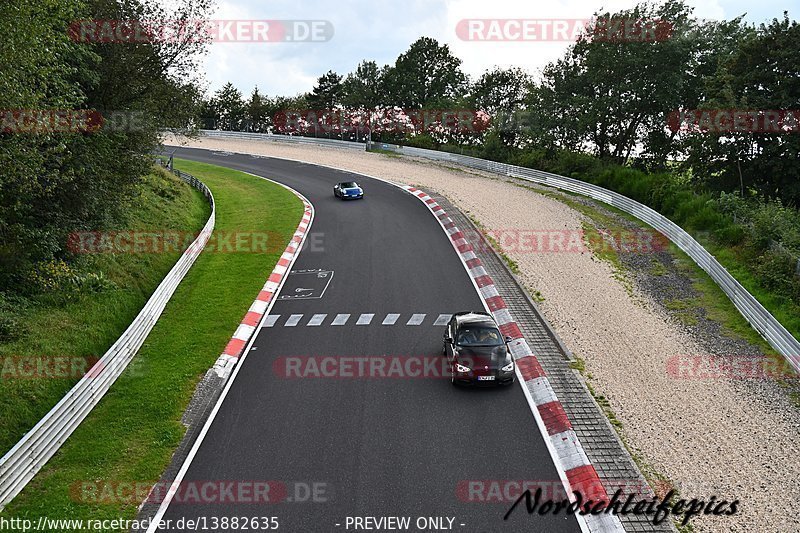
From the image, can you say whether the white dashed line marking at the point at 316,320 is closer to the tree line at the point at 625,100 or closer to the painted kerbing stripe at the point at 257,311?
the painted kerbing stripe at the point at 257,311

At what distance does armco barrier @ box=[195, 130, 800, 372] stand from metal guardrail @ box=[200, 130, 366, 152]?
17cm

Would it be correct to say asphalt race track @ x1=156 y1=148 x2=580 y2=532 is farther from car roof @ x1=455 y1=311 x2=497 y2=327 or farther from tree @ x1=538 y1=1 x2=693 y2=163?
tree @ x1=538 y1=1 x2=693 y2=163

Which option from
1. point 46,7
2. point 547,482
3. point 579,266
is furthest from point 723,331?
point 46,7

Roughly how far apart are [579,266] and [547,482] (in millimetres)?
14035

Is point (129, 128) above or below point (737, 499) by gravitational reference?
above

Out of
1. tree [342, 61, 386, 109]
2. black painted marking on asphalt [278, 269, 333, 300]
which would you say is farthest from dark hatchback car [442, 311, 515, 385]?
tree [342, 61, 386, 109]

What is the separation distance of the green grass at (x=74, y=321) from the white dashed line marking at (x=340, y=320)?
21.6 feet

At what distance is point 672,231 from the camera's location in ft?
88.0

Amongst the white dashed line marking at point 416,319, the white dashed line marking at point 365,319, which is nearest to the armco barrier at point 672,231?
the white dashed line marking at point 416,319

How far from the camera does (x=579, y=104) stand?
43125 millimetres

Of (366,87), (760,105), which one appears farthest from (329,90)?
(760,105)

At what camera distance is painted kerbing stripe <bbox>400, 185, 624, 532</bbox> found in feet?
34.8

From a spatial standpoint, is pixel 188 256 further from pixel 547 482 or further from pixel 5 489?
pixel 547 482

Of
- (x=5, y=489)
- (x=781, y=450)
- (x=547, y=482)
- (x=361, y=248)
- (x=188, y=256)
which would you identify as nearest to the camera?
(x=5, y=489)
